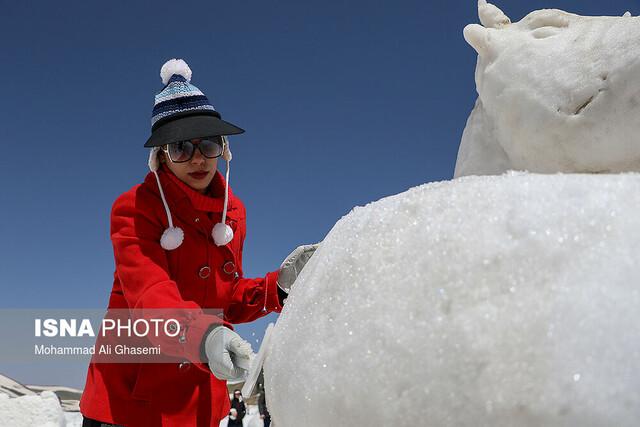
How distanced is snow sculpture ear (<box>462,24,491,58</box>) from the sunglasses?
93 cm

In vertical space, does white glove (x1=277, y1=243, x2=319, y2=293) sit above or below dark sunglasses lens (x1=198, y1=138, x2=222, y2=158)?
below

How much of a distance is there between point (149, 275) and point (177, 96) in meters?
0.70

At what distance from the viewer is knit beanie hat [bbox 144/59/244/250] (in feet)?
6.00

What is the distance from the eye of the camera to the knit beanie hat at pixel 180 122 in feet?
6.00

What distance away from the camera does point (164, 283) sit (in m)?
1.61

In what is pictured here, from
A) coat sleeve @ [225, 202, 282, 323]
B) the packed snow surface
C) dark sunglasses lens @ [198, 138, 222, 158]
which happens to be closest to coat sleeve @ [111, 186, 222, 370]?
dark sunglasses lens @ [198, 138, 222, 158]

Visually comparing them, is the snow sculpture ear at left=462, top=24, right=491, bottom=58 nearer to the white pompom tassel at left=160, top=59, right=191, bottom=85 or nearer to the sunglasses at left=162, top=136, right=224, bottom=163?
the sunglasses at left=162, top=136, right=224, bottom=163

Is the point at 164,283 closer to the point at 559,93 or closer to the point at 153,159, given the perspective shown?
the point at 153,159

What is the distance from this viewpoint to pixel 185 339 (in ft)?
4.88

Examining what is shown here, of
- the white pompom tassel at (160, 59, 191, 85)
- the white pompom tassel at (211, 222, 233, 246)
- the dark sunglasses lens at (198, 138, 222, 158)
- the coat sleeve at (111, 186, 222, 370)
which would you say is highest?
the white pompom tassel at (160, 59, 191, 85)

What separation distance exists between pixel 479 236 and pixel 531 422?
0.28 meters

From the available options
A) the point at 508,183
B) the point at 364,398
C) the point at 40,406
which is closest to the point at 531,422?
the point at 364,398

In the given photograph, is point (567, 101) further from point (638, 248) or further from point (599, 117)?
point (638, 248)

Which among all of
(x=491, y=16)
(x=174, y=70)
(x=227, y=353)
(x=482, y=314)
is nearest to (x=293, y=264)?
(x=227, y=353)
